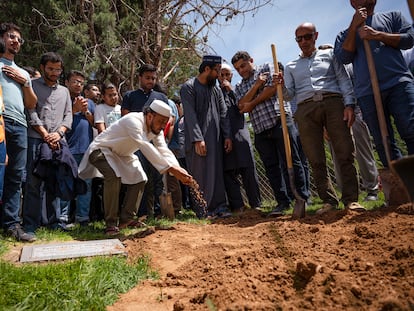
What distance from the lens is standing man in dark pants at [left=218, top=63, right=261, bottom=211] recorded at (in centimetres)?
459

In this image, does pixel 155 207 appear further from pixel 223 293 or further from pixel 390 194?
pixel 223 293

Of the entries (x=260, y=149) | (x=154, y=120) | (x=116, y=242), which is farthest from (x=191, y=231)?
(x=260, y=149)

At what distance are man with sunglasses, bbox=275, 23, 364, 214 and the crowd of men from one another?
11 mm

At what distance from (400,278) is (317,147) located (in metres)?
2.20

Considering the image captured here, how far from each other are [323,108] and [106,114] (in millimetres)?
2801

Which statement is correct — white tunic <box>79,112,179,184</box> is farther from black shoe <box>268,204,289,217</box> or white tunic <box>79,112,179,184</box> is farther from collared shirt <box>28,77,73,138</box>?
black shoe <box>268,204,289,217</box>

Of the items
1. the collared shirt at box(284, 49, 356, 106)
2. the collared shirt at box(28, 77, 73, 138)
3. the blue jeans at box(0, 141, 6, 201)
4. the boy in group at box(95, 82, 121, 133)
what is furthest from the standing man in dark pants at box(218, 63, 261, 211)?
the blue jeans at box(0, 141, 6, 201)

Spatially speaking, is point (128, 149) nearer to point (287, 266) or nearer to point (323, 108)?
point (323, 108)

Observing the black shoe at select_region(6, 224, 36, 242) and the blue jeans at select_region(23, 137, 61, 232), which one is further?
the blue jeans at select_region(23, 137, 61, 232)

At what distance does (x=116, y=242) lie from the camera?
302 centimetres

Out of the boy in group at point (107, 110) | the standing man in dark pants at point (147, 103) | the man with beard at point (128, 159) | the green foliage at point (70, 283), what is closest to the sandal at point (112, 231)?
the man with beard at point (128, 159)

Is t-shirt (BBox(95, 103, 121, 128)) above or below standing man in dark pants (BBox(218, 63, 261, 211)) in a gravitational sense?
above

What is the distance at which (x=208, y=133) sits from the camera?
4488 mm

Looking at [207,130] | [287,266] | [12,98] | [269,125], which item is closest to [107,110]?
[207,130]
